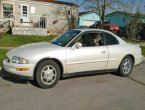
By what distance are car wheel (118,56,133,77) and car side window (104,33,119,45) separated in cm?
64

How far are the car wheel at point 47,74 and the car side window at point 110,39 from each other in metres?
→ 1.97

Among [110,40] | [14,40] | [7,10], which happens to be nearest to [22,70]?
[110,40]

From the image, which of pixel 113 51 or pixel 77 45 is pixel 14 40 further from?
pixel 77 45

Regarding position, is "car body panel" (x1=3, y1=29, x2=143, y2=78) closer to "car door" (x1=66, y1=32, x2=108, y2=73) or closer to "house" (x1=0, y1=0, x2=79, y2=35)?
"car door" (x1=66, y1=32, x2=108, y2=73)

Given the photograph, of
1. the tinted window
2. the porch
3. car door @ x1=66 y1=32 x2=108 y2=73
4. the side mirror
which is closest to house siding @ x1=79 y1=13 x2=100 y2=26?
the porch

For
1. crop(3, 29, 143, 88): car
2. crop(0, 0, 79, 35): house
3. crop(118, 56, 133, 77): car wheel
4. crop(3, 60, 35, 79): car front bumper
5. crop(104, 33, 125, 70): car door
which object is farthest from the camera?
crop(0, 0, 79, 35): house

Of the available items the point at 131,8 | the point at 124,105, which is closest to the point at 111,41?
the point at 124,105

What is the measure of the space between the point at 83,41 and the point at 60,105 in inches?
100

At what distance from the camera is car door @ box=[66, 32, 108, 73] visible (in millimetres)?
7082

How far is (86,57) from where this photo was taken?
7324 mm

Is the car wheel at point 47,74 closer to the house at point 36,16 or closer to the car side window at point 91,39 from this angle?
the car side window at point 91,39

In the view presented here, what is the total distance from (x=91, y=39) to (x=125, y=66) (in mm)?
1548

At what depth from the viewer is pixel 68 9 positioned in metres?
28.2

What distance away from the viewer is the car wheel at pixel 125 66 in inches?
328
